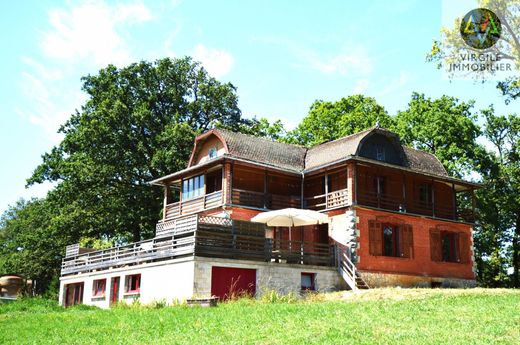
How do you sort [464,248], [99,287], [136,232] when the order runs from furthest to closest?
[136,232] → [464,248] → [99,287]

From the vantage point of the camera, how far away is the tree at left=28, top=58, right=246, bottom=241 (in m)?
38.3

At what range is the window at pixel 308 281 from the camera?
2495 cm

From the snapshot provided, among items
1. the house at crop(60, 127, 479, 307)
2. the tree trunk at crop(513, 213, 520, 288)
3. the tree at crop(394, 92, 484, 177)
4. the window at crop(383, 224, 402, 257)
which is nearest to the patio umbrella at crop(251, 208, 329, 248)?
the house at crop(60, 127, 479, 307)

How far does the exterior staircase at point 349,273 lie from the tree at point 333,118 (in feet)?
54.8

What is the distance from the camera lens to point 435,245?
29.9 metres

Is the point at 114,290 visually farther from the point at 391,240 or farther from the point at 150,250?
the point at 391,240

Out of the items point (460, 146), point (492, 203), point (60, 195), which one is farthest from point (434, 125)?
point (60, 195)

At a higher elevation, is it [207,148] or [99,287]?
[207,148]

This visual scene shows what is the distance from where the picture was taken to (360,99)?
144ft

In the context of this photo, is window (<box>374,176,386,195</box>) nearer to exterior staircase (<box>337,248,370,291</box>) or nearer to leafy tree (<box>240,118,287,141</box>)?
exterior staircase (<box>337,248,370,291</box>)

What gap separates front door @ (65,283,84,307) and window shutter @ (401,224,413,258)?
1730 cm

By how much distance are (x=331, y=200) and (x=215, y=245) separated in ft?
26.0

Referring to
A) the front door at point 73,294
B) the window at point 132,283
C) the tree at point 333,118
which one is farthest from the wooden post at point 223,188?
the tree at point 333,118

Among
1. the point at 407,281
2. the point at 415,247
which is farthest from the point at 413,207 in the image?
the point at 407,281
